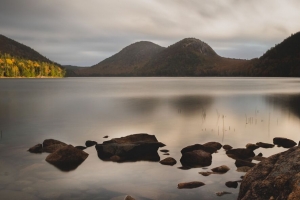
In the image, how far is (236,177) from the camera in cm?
1411

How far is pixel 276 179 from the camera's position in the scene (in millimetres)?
8242

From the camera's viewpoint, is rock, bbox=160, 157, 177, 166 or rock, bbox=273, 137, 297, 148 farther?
rock, bbox=273, 137, 297, 148

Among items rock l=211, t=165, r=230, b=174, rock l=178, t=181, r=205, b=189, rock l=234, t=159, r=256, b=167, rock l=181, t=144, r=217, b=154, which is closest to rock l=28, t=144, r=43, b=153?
rock l=181, t=144, r=217, b=154

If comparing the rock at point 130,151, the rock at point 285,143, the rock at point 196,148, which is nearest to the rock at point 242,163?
the rock at point 196,148

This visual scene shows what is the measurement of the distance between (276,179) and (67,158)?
11.9m

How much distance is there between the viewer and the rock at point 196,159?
53.3 feet

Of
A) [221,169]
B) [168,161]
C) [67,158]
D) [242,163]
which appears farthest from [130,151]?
[242,163]

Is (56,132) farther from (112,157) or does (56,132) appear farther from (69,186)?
(69,186)

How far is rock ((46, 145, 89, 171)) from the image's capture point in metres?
16.2

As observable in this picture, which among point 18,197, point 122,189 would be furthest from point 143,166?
point 18,197

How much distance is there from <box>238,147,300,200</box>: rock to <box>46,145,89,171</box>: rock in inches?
400

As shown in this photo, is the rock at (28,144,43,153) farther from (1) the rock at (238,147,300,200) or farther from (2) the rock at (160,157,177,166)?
(1) the rock at (238,147,300,200)

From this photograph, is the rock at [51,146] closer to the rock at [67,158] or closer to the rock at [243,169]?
the rock at [67,158]

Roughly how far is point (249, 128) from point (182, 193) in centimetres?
2028
